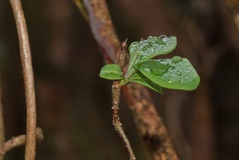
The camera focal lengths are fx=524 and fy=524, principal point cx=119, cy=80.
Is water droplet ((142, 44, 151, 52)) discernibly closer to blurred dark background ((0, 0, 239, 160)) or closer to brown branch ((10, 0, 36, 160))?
brown branch ((10, 0, 36, 160))

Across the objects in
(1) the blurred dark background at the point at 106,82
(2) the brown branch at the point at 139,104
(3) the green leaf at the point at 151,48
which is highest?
(3) the green leaf at the point at 151,48

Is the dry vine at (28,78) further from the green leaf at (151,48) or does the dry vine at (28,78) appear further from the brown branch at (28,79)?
the green leaf at (151,48)

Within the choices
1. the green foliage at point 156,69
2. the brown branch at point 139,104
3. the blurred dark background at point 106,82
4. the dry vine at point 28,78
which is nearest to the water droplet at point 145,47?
the green foliage at point 156,69

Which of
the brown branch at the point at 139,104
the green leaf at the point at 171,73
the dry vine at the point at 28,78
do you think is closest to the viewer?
the green leaf at the point at 171,73

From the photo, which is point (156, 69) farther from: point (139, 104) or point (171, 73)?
point (139, 104)

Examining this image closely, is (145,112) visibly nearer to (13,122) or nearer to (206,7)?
(206,7)

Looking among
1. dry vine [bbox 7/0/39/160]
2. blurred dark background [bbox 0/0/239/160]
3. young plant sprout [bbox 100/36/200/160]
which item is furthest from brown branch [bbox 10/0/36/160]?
blurred dark background [bbox 0/0/239/160]

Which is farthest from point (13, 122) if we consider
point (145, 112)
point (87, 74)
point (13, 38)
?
point (145, 112)

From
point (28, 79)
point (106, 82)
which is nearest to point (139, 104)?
point (28, 79)
